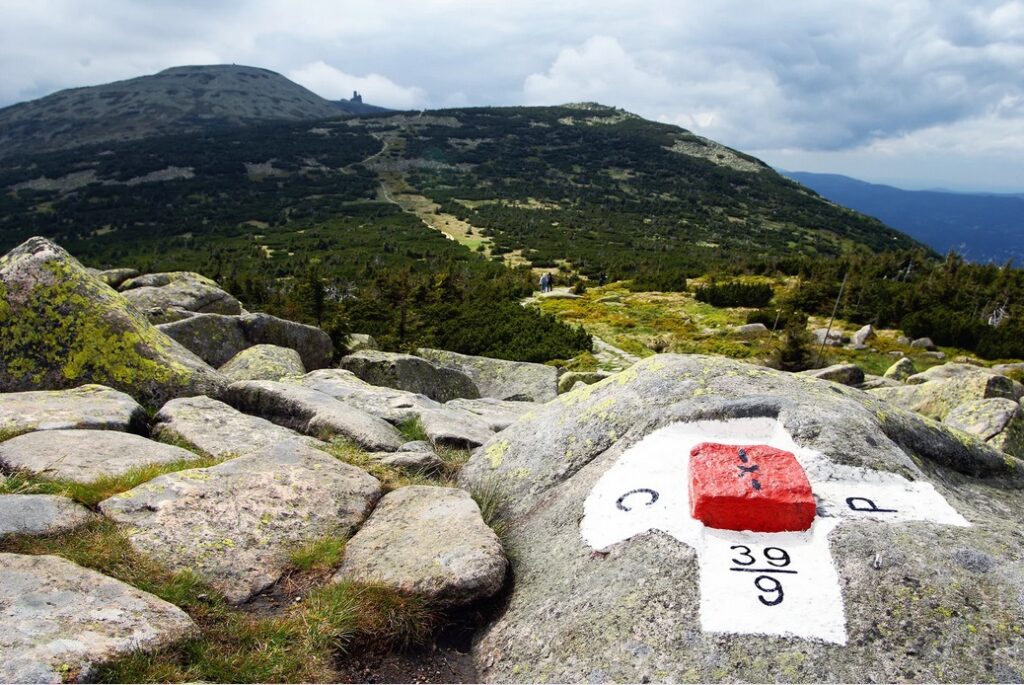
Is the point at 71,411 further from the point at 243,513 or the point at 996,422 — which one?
the point at 996,422

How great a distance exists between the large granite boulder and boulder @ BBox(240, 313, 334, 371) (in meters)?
11.2

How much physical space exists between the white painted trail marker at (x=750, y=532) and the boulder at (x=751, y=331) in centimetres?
2628

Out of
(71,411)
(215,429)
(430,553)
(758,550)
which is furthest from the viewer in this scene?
(215,429)

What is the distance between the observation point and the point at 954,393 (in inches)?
504

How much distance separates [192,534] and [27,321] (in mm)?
6029

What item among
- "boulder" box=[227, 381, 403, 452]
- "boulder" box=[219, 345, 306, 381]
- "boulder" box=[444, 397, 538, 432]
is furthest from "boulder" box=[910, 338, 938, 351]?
"boulder" box=[227, 381, 403, 452]

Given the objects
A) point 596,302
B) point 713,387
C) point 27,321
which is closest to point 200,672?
point 713,387

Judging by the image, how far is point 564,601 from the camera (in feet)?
Result: 12.2

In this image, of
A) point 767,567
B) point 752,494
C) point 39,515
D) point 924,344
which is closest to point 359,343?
point 39,515

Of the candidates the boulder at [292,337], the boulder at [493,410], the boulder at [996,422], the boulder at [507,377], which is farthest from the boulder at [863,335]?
the boulder at [292,337]

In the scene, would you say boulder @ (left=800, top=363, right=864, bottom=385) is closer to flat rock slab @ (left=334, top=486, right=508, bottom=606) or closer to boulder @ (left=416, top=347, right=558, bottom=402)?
boulder @ (left=416, top=347, right=558, bottom=402)

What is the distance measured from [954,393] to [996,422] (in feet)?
12.9

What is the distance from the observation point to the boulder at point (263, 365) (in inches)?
451

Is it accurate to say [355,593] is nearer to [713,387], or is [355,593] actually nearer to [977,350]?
[713,387]
